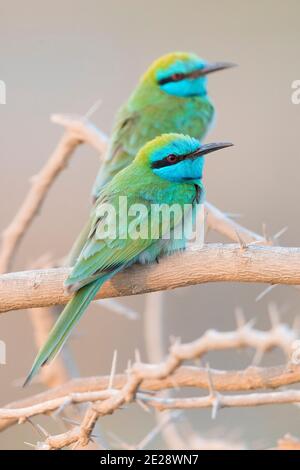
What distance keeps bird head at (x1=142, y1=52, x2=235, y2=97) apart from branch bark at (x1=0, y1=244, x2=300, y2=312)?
149 cm

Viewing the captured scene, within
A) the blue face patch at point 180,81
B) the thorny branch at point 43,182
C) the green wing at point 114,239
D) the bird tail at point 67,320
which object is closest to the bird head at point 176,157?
the green wing at point 114,239

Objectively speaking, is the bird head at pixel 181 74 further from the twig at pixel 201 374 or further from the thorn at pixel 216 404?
the thorn at pixel 216 404

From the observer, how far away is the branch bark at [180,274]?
1.88 meters

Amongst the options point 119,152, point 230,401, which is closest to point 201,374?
point 230,401

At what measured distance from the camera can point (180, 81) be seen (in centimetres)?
348

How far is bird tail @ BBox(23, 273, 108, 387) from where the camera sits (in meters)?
1.98

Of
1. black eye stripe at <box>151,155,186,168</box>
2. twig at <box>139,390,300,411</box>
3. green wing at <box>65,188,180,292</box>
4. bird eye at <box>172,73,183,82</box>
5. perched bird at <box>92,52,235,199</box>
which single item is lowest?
twig at <box>139,390,300,411</box>

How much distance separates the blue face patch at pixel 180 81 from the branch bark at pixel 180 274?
1481 millimetres

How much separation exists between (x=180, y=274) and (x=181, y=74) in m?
1.63

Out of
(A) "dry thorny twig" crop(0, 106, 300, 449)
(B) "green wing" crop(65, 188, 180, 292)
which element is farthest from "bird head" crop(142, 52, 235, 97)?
(B) "green wing" crop(65, 188, 180, 292)

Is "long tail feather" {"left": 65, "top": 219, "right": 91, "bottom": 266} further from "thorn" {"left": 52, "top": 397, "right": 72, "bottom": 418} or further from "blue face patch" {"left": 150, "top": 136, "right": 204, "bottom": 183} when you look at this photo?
"thorn" {"left": 52, "top": 397, "right": 72, "bottom": 418}

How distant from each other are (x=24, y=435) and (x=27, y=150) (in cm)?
153
